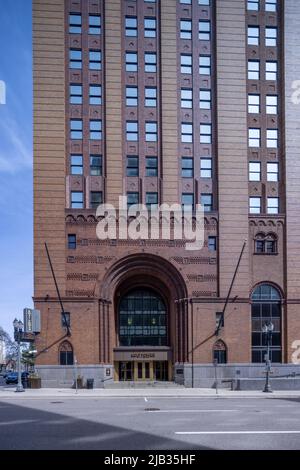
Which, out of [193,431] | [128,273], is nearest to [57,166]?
[128,273]

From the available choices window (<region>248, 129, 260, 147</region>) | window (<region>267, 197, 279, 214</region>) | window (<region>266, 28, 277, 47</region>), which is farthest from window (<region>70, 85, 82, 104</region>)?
window (<region>267, 197, 279, 214</region>)

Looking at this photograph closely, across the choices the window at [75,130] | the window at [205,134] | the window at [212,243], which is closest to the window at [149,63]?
the window at [205,134]

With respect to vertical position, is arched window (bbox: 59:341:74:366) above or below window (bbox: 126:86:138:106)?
below

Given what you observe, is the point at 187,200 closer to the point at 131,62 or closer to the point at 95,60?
the point at 131,62

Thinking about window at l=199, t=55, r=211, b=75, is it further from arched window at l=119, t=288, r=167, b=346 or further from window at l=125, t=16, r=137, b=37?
arched window at l=119, t=288, r=167, b=346

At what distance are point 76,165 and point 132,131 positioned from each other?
18.3 feet

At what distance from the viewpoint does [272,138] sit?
1763 inches

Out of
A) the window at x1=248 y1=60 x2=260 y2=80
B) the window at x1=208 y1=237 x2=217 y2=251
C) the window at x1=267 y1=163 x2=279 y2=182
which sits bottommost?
the window at x1=208 y1=237 x2=217 y2=251

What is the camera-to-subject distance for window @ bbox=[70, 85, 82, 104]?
1721 inches

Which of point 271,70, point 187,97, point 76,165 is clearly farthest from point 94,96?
point 271,70

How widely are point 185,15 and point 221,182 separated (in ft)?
48.9

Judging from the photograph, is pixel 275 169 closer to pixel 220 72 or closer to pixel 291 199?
pixel 291 199

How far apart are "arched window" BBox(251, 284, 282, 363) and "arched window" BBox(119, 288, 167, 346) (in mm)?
8394

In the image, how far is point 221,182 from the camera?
4325cm
